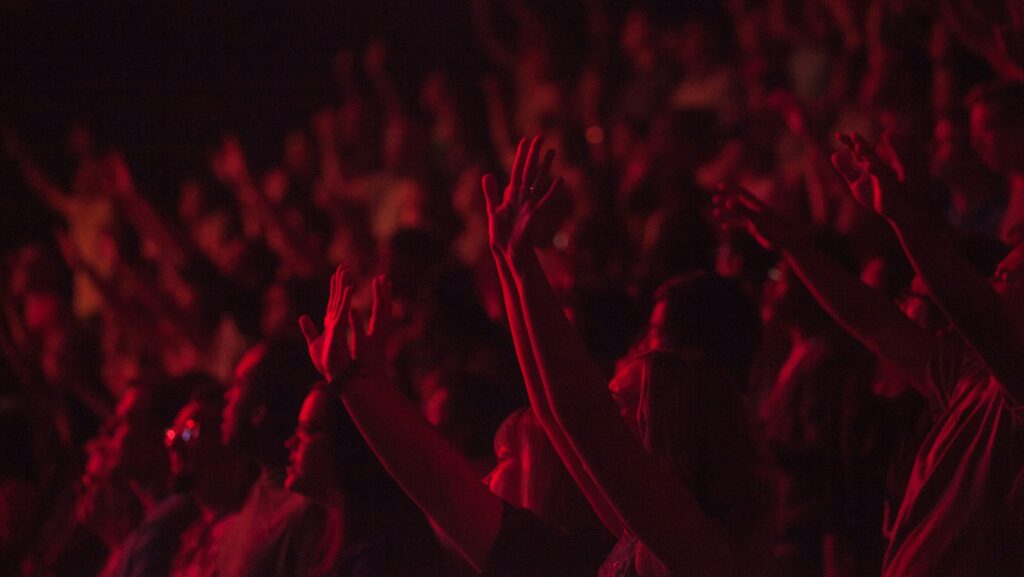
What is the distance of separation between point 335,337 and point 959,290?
42.1 inches

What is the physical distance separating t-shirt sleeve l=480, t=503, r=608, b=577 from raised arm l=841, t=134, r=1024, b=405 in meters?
0.78

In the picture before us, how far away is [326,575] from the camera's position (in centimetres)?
273

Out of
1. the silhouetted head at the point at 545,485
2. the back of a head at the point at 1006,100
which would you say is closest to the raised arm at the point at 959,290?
the silhouetted head at the point at 545,485

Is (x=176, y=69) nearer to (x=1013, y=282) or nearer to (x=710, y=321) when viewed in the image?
(x=710, y=321)

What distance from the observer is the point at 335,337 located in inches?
94.4

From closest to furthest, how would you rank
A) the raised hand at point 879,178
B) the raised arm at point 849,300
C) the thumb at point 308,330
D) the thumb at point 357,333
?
the raised hand at point 879,178 < the thumb at point 357,333 < the thumb at point 308,330 < the raised arm at point 849,300

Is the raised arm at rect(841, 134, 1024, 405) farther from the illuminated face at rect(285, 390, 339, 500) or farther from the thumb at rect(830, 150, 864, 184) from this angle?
the illuminated face at rect(285, 390, 339, 500)

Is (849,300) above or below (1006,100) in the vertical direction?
below

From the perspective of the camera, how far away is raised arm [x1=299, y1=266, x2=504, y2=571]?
7.44 feet

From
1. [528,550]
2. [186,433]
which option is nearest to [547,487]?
[528,550]

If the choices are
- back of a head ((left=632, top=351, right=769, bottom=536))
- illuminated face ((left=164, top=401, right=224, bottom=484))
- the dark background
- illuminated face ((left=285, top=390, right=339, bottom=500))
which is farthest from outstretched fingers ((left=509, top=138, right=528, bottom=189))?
the dark background

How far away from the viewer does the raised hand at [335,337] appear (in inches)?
93.6

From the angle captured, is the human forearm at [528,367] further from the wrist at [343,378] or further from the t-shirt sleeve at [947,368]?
the t-shirt sleeve at [947,368]

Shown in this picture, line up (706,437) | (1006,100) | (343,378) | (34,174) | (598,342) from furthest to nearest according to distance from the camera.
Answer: (34,174) → (598,342) → (1006,100) → (343,378) → (706,437)
